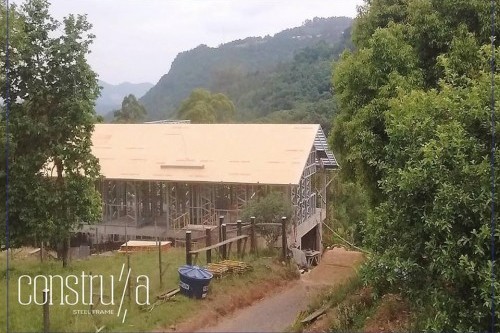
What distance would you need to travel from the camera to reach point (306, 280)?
5121 mm

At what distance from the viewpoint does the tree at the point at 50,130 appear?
4402mm

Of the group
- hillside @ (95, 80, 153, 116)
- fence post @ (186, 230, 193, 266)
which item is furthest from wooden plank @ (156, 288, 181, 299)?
hillside @ (95, 80, 153, 116)

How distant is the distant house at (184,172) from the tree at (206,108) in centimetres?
27

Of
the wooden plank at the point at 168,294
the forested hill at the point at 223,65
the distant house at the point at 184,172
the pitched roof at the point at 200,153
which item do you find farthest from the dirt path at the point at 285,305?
the forested hill at the point at 223,65

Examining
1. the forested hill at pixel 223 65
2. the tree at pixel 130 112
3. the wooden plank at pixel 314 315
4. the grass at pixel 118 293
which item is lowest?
the wooden plank at pixel 314 315

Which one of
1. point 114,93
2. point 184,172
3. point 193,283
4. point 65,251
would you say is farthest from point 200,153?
point 65,251

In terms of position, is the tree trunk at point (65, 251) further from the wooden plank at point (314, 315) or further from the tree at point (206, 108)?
the wooden plank at point (314, 315)

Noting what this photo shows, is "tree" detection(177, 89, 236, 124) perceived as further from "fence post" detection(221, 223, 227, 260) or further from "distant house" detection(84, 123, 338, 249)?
"fence post" detection(221, 223, 227, 260)

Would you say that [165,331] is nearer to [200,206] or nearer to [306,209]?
[200,206]

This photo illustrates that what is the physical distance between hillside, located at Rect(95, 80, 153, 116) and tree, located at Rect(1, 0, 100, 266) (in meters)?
0.14

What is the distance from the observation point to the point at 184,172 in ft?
15.8

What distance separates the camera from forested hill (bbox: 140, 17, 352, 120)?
508 centimetres

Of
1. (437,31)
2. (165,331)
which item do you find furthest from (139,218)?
(437,31)

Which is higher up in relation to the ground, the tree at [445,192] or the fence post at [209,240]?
the tree at [445,192]
